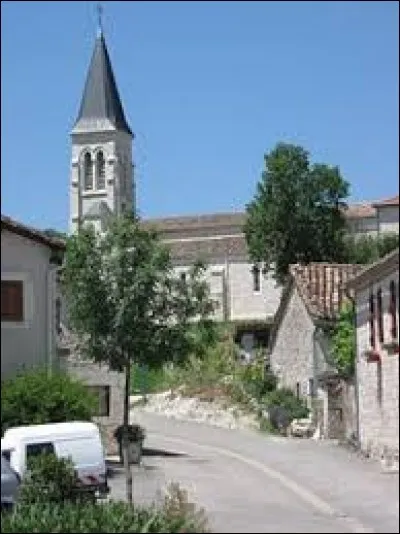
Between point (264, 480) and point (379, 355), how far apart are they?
5122 millimetres

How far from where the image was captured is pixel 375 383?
19.9m

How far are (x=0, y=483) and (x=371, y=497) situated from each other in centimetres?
339

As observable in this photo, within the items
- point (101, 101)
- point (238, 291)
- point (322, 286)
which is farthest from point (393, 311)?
point (101, 101)

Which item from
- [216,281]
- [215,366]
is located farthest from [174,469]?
[216,281]

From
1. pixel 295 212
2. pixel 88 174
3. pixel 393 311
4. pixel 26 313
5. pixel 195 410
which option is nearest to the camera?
pixel 26 313

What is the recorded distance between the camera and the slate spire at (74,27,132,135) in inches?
3558

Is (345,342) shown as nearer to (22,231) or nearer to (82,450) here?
(82,450)

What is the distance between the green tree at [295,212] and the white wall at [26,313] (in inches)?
1885

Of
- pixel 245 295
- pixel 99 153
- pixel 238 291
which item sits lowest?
pixel 245 295

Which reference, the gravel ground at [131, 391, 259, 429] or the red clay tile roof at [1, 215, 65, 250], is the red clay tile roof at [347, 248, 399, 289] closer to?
the red clay tile roof at [1, 215, 65, 250]

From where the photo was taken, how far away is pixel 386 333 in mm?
14273

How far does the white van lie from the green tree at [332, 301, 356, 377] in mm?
10161

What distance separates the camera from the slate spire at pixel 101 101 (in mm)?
90375

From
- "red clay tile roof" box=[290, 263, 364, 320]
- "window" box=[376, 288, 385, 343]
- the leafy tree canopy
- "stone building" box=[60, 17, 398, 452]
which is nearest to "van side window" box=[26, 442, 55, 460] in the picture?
the leafy tree canopy
